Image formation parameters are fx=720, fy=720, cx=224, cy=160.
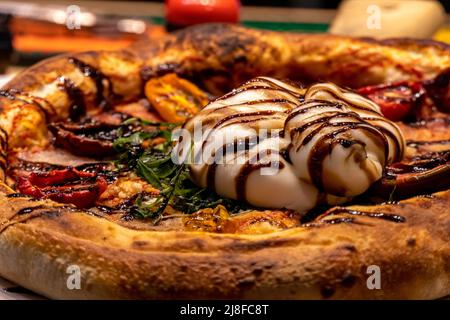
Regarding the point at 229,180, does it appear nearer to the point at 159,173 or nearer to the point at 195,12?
the point at 159,173

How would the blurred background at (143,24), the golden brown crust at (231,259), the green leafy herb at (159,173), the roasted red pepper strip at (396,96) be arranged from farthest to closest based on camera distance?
the blurred background at (143,24) → the roasted red pepper strip at (396,96) → the green leafy herb at (159,173) → the golden brown crust at (231,259)

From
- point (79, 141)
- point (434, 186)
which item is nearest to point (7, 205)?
point (79, 141)

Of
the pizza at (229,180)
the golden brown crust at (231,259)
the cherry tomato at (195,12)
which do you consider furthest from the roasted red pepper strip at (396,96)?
the cherry tomato at (195,12)

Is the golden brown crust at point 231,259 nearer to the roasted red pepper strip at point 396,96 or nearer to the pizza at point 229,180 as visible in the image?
the pizza at point 229,180

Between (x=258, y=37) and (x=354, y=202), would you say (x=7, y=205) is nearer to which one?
(x=354, y=202)

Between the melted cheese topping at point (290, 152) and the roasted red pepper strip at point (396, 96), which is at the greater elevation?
the roasted red pepper strip at point (396, 96)
